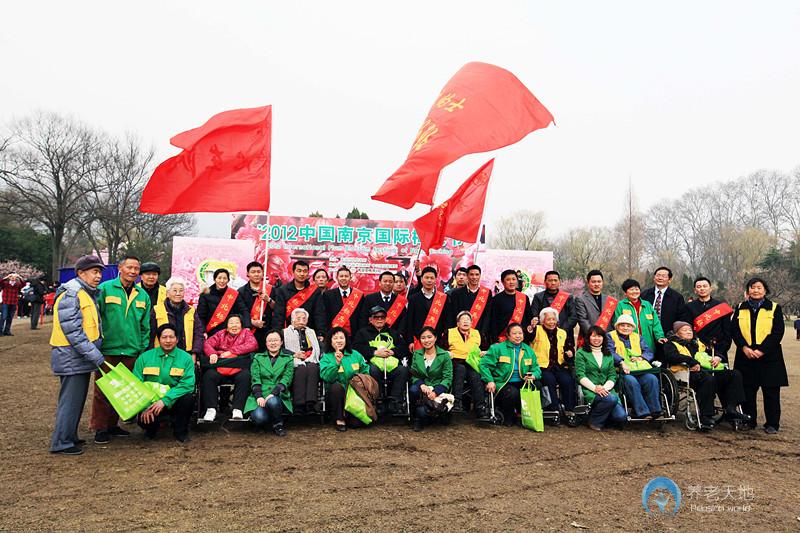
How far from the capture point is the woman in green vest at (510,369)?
19.2ft

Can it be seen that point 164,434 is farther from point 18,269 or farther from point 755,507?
point 18,269

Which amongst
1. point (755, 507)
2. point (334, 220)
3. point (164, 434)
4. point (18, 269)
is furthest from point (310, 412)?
point (18, 269)

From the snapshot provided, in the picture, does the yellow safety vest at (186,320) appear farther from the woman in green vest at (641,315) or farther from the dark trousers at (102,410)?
the woman in green vest at (641,315)

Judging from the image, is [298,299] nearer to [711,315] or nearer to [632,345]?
[632,345]

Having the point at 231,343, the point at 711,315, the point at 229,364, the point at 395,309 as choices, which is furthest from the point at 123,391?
the point at 711,315

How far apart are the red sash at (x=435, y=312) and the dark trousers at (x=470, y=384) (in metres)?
0.70

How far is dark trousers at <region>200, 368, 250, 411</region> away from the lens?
5.38m

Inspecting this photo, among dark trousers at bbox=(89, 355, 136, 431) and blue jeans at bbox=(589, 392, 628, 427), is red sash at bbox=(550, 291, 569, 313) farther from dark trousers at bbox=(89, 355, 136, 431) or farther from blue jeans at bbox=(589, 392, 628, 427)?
dark trousers at bbox=(89, 355, 136, 431)

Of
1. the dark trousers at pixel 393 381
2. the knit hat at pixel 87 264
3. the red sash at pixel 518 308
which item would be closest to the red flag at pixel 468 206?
the red sash at pixel 518 308

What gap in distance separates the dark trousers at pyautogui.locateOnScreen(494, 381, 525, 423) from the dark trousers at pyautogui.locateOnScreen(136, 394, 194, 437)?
3143 mm

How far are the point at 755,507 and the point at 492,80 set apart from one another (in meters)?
5.00

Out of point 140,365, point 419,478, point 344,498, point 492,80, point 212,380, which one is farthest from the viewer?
point 492,80

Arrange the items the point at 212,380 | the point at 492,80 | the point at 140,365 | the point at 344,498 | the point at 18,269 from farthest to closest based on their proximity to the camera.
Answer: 1. the point at 18,269
2. the point at 492,80
3. the point at 212,380
4. the point at 140,365
5. the point at 344,498

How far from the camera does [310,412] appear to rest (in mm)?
5691
